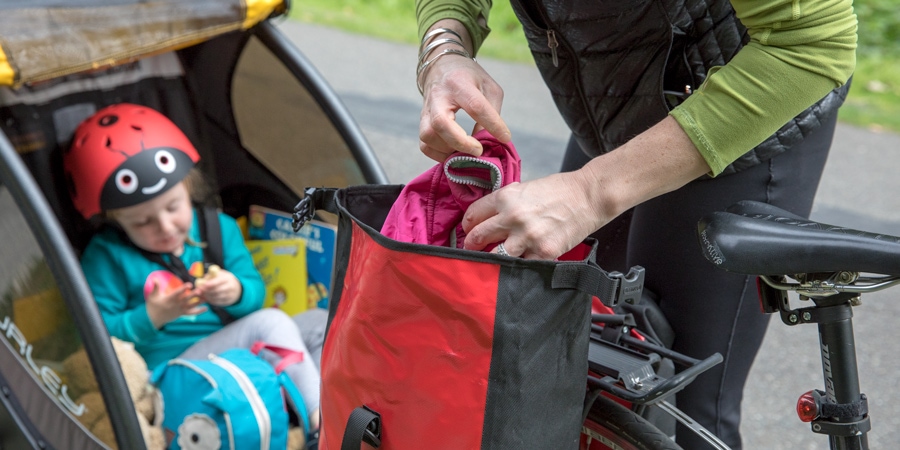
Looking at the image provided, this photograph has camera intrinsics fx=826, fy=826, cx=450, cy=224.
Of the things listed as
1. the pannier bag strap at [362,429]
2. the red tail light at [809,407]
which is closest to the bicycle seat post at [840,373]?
the red tail light at [809,407]

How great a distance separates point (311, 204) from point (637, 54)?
0.57 meters

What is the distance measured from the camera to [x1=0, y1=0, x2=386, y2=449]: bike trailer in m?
1.57

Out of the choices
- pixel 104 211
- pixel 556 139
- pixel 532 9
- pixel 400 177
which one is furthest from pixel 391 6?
pixel 532 9

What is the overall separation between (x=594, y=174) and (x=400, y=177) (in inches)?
130

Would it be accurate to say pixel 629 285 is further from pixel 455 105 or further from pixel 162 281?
pixel 162 281

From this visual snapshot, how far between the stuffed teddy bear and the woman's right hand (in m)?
0.84

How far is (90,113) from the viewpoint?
2344 millimetres

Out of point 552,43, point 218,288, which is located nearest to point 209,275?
point 218,288

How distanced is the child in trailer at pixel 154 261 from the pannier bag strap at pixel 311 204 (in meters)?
0.85

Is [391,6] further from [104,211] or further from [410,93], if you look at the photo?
[104,211]

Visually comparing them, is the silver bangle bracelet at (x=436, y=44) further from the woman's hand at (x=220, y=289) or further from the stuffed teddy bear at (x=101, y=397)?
the woman's hand at (x=220, y=289)

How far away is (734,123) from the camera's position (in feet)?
3.41

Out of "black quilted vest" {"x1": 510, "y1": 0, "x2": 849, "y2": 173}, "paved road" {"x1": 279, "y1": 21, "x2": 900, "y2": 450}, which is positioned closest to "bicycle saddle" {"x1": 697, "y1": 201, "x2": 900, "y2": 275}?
"black quilted vest" {"x1": 510, "y1": 0, "x2": 849, "y2": 173}

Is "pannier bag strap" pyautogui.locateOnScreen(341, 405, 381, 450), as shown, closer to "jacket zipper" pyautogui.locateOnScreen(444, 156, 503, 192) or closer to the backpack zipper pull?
"jacket zipper" pyautogui.locateOnScreen(444, 156, 503, 192)
